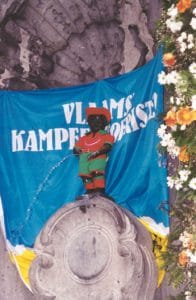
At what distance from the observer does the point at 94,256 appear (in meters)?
7.02

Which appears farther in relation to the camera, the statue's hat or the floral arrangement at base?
the statue's hat

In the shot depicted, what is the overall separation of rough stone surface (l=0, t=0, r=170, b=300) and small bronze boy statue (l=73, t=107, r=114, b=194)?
410 millimetres

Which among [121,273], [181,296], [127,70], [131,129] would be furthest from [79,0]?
[181,296]

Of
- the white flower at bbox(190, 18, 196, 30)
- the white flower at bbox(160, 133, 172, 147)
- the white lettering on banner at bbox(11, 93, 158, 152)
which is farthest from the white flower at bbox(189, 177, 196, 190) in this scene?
the white lettering on banner at bbox(11, 93, 158, 152)

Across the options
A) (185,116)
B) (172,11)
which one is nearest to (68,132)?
(172,11)

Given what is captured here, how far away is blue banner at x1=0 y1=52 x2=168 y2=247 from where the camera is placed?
6773mm

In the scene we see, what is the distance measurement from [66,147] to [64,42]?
103 centimetres

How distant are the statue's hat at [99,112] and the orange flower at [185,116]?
8.61ft

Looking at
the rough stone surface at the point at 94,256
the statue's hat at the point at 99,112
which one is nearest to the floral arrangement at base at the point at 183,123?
the rough stone surface at the point at 94,256

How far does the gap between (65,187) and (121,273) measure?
98cm

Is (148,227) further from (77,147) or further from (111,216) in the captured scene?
(77,147)

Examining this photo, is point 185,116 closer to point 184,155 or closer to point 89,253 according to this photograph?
point 184,155

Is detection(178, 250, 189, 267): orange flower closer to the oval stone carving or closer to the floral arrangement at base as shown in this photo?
the floral arrangement at base

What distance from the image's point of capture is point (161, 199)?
6625mm
